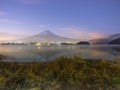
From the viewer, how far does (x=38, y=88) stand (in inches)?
248

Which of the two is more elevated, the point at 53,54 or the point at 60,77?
the point at 60,77

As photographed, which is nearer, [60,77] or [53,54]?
[60,77]

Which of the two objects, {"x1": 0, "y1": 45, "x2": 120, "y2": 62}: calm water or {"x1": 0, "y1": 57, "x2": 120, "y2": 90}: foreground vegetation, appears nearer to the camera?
{"x1": 0, "y1": 57, "x2": 120, "y2": 90}: foreground vegetation

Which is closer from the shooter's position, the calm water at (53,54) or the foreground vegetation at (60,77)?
the foreground vegetation at (60,77)

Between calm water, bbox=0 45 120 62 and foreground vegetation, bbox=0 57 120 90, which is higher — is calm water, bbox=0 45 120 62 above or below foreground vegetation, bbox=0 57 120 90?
below

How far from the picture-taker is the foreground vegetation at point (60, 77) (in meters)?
6.43

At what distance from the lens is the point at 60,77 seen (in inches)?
267

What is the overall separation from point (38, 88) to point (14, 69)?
1424 mm

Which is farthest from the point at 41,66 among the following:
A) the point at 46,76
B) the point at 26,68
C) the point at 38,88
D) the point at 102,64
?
the point at 102,64

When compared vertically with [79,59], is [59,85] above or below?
below

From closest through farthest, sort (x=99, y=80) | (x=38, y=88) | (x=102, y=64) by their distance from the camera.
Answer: (x=38, y=88) → (x=99, y=80) → (x=102, y=64)

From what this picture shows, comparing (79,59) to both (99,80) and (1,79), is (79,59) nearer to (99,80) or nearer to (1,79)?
(99,80)

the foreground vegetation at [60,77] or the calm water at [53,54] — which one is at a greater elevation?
the foreground vegetation at [60,77]

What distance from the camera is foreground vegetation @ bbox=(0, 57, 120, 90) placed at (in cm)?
643
